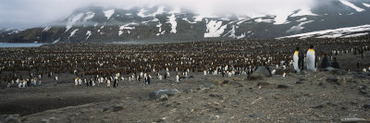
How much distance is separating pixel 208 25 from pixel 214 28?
1004 centimetres

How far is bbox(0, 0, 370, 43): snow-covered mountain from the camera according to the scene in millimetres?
124375

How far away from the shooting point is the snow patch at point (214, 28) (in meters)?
138

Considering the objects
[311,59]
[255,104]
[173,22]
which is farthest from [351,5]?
[255,104]

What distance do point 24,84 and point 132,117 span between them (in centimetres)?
2169

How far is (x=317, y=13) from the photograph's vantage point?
497 ft

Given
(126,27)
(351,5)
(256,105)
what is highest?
(351,5)

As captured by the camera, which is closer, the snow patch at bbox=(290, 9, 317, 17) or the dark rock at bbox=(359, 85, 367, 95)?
the dark rock at bbox=(359, 85, 367, 95)

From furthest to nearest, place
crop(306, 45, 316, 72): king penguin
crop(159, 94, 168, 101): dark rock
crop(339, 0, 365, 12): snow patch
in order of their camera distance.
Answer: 1. crop(339, 0, 365, 12): snow patch
2. crop(306, 45, 316, 72): king penguin
3. crop(159, 94, 168, 101): dark rock

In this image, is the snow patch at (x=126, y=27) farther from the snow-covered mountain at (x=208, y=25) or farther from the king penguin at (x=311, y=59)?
the king penguin at (x=311, y=59)

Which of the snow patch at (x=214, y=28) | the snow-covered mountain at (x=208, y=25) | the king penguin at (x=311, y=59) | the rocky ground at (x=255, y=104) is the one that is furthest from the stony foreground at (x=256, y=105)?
the snow patch at (x=214, y=28)

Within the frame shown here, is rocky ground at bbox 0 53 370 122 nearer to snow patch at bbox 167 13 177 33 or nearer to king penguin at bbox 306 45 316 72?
king penguin at bbox 306 45 316 72

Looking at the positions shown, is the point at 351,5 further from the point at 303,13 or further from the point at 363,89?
the point at 363,89

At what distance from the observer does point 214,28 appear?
487 ft

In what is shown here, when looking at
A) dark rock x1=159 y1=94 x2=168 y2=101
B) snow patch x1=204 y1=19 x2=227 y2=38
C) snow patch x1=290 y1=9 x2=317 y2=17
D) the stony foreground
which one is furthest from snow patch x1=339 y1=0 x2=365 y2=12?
dark rock x1=159 y1=94 x2=168 y2=101
